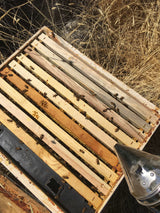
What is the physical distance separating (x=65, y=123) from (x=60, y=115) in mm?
102

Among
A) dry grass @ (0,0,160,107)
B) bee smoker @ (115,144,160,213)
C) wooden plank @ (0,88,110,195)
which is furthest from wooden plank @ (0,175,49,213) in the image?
dry grass @ (0,0,160,107)

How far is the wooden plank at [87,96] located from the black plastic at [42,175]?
80cm

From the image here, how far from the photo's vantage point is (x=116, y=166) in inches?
91.0

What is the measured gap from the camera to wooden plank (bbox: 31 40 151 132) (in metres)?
2.47

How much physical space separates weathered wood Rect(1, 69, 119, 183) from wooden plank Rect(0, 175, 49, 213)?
2.33 feet

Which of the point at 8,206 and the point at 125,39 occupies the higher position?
the point at 125,39

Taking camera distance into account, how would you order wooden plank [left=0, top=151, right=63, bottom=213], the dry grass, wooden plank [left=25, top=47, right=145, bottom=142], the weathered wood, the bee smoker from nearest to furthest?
the bee smoker, wooden plank [left=0, top=151, right=63, bottom=213], the weathered wood, wooden plank [left=25, top=47, right=145, bottom=142], the dry grass

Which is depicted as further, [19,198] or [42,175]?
[19,198]

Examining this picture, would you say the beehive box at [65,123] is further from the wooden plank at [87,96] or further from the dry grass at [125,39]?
the dry grass at [125,39]

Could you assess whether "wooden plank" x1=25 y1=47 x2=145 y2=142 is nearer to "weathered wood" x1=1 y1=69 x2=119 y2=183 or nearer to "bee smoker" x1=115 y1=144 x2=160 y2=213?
"weathered wood" x1=1 y1=69 x2=119 y2=183

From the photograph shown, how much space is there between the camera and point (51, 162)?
2295 mm

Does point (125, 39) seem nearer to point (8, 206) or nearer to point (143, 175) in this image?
point (143, 175)

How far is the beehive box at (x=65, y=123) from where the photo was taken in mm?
2246

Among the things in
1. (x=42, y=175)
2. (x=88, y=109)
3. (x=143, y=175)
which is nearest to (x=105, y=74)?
(x=88, y=109)
